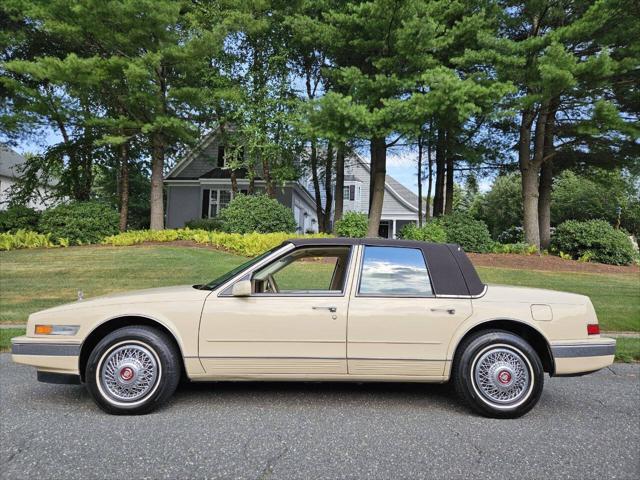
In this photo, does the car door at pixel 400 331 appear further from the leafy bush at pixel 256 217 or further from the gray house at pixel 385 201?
the gray house at pixel 385 201

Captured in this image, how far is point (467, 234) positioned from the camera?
48.7 ft

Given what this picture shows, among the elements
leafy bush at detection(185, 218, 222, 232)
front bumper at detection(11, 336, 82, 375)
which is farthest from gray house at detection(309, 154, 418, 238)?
front bumper at detection(11, 336, 82, 375)

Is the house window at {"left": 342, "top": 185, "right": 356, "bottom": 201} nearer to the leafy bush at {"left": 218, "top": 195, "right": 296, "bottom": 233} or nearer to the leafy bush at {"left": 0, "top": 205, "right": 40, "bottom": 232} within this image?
the leafy bush at {"left": 218, "top": 195, "right": 296, "bottom": 233}

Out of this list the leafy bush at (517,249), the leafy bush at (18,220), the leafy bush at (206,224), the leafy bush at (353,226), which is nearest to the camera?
the leafy bush at (517,249)

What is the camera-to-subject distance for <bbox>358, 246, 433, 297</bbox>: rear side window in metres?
3.87

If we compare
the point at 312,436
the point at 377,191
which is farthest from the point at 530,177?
the point at 312,436

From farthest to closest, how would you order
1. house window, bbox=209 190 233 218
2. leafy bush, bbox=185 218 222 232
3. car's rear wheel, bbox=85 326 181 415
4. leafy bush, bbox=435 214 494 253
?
house window, bbox=209 190 233 218
leafy bush, bbox=185 218 222 232
leafy bush, bbox=435 214 494 253
car's rear wheel, bbox=85 326 181 415

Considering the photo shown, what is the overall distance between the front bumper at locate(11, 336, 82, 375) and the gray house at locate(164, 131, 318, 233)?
69.5 ft

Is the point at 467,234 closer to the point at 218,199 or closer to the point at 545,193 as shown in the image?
the point at 545,193

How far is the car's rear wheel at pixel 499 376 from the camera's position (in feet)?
12.0

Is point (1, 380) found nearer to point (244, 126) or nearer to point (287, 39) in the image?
point (244, 126)

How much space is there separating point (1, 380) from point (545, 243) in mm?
18339

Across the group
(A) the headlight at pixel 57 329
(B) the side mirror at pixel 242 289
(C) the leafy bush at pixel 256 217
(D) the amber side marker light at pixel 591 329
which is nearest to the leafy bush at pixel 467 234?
(C) the leafy bush at pixel 256 217

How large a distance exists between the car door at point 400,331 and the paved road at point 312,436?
40 centimetres
